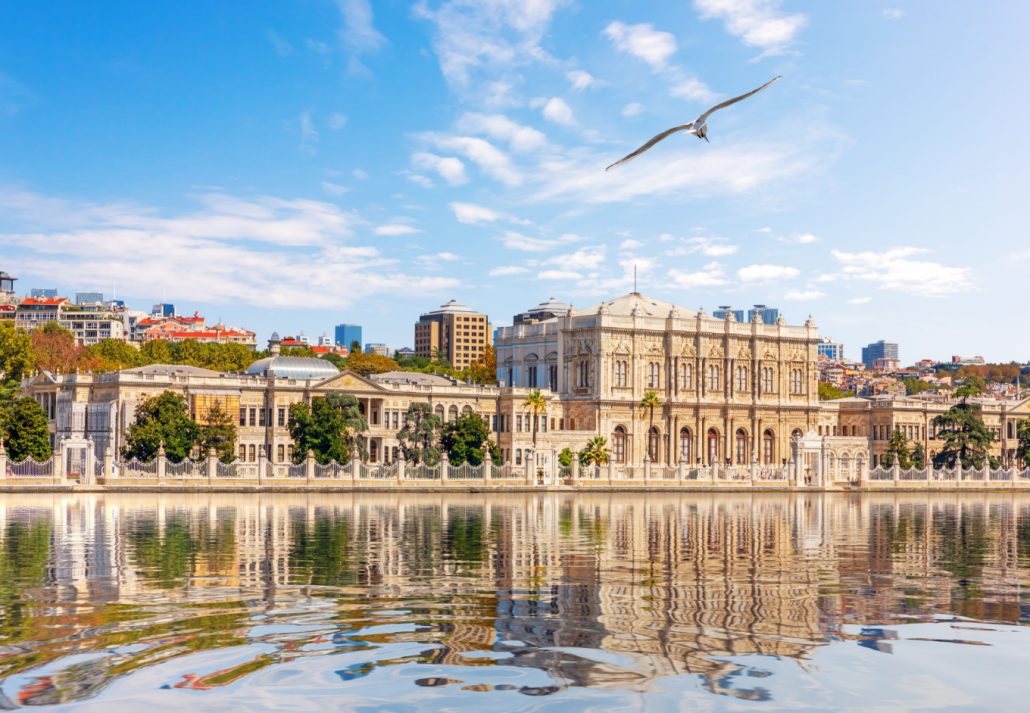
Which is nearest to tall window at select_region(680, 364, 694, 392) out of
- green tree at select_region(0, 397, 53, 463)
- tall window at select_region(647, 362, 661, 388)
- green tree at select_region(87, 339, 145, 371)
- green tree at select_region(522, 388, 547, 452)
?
tall window at select_region(647, 362, 661, 388)

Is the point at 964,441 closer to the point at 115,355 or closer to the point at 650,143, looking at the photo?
the point at 115,355

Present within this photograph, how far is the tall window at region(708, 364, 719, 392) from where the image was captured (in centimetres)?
9800

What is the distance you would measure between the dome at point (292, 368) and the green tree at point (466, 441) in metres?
10.4

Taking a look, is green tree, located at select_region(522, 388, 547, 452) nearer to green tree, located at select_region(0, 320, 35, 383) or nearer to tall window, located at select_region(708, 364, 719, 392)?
tall window, located at select_region(708, 364, 719, 392)

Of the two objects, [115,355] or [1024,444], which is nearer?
[1024,444]

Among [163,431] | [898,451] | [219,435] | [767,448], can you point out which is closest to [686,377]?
[767,448]

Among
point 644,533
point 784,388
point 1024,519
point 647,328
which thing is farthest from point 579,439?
point 644,533

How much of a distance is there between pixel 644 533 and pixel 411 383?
49.7 meters

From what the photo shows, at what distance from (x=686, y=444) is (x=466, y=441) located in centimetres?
2604

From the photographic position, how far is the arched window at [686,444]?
317ft

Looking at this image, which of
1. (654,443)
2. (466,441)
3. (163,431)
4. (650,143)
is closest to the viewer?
(650,143)

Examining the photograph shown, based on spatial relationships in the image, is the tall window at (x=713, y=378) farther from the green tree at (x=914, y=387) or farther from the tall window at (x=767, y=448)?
the green tree at (x=914, y=387)

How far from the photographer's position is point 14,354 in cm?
8944

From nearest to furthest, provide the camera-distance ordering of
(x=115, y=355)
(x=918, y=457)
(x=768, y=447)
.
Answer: (x=918, y=457)
(x=768, y=447)
(x=115, y=355)
